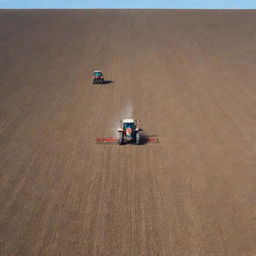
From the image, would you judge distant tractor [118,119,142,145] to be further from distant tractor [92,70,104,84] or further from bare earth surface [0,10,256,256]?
distant tractor [92,70,104,84]

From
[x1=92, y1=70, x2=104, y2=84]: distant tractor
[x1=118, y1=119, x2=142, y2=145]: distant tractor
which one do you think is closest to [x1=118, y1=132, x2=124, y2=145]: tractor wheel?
[x1=118, y1=119, x2=142, y2=145]: distant tractor

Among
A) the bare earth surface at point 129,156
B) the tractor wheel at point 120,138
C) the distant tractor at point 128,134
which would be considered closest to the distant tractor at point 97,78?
the bare earth surface at point 129,156

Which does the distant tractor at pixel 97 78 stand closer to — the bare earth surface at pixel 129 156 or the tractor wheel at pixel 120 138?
the bare earth surface at pixel 129 156

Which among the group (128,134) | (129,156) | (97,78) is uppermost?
(97,78)

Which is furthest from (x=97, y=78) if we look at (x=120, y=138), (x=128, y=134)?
(x=128, y=134)

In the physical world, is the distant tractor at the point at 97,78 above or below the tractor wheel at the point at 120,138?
above

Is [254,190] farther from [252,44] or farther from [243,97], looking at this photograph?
[252,44]

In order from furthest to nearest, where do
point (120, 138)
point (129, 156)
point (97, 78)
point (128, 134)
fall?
point (97, 78) < point (120, 138) < point (128, 134) < point (129, 156)

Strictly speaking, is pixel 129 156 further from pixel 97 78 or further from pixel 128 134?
pixel 97 78
